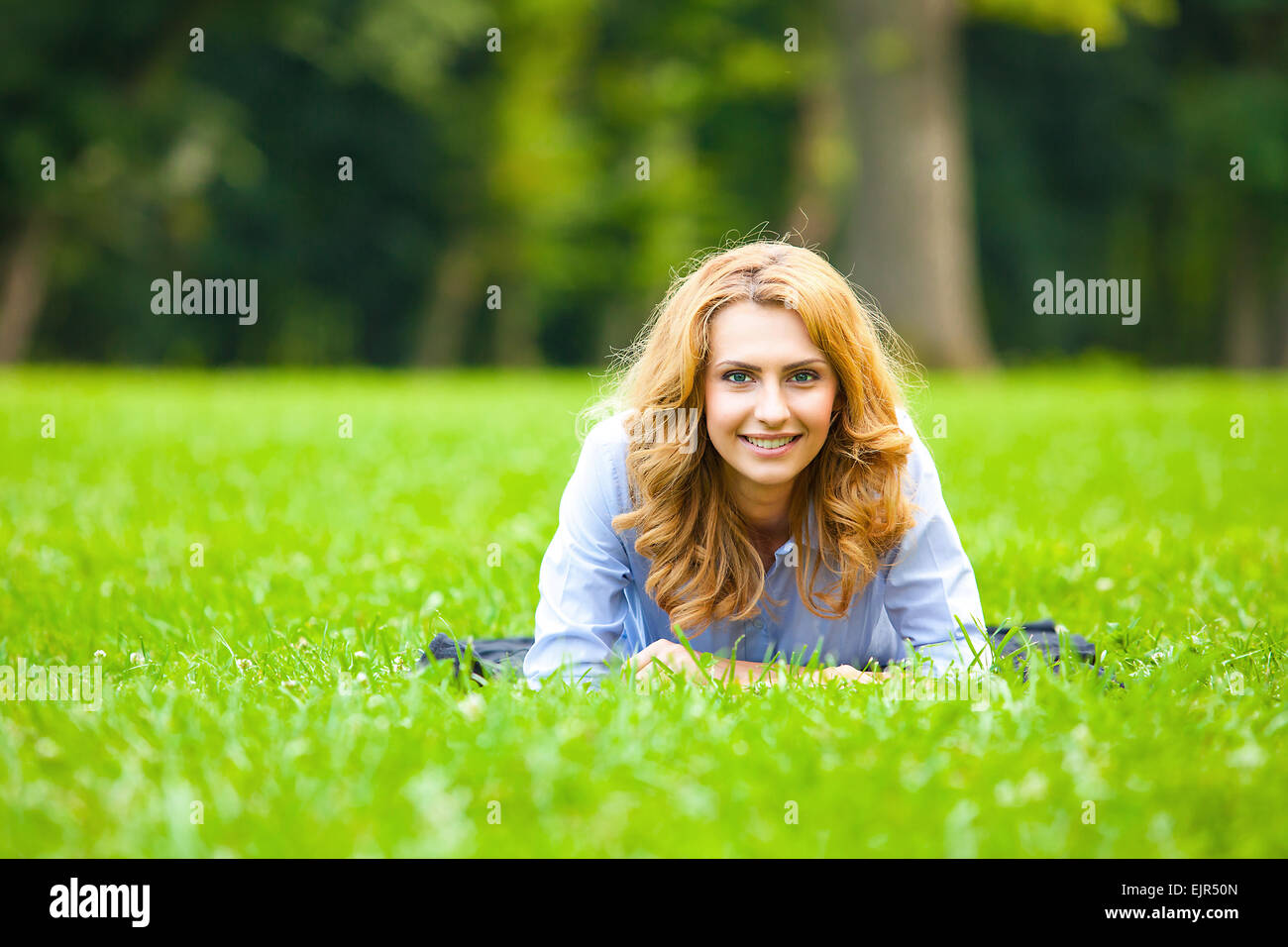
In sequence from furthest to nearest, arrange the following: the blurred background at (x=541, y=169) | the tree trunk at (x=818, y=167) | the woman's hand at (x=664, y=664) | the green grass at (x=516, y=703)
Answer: the tree trunk at (x=818, y=167), the blurred background at (x=541, y=169), the woman's hand at (x=664, y=664), the green grass at (x=516, y=703)

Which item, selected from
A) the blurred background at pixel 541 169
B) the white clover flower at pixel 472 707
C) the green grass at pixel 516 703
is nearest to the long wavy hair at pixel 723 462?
the green grass at pixel 516 703

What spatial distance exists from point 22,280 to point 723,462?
65.7 feet

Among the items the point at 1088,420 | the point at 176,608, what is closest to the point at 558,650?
the point at 176,608

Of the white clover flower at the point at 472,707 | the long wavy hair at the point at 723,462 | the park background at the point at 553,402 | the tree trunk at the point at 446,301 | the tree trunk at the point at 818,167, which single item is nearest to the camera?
the park background at the point at 553,402

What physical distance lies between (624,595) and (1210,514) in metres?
4.06

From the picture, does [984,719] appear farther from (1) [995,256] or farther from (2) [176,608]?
(1) [995,256]

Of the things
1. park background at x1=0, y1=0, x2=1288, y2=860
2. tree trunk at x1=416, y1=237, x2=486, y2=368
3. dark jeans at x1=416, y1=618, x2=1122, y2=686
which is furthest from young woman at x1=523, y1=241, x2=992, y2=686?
tree trunk at x1=416, y1=237, x2=486, y2=368

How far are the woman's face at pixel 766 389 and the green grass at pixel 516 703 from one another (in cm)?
62

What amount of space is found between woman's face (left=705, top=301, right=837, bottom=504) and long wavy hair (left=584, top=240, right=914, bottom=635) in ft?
0.15

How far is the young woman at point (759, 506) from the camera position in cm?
317

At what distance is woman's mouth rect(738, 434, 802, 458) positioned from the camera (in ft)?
10.4

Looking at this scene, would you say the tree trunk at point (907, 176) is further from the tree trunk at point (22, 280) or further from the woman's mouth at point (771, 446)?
the woman's mouth at point (771, 446)

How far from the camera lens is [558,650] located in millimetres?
3252

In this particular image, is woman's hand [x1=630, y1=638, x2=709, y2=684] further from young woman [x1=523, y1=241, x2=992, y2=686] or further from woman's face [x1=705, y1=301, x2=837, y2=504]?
woman's face [x1=705, y1=301, x2=837, y2=504]
